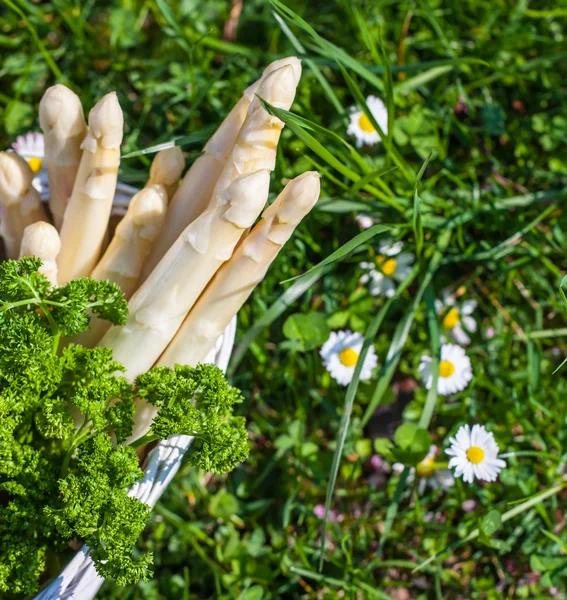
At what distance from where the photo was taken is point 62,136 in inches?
62.6

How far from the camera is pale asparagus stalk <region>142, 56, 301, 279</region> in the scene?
159 cm

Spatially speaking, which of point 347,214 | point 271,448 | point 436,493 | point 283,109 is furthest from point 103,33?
point 436,493

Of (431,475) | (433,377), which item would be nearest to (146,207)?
(433,377)

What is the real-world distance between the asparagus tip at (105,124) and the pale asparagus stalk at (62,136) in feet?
0.28

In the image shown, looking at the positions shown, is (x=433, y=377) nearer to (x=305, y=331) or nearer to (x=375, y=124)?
(x=305, y=331)

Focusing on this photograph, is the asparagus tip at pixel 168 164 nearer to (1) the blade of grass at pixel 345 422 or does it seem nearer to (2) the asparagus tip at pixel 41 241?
(2) the asparagus tip at pixel 41 241

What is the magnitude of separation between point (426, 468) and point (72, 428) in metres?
1.03

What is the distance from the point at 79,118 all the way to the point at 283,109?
0.50 m

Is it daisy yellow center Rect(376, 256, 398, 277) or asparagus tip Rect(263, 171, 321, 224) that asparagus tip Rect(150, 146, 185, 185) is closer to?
asparagus tip Rect(263, 171, 321, 224)

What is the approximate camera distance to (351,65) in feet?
5.79

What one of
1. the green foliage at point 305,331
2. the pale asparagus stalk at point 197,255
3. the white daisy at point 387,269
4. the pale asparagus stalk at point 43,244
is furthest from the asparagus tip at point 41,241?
the white daisy at point 387,269

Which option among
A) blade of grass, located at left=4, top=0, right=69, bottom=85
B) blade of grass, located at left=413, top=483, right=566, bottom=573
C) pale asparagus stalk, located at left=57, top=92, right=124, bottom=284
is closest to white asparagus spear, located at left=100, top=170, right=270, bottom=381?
pale asparagus stalk, located at left=57, top=92, right=124, bottom=284

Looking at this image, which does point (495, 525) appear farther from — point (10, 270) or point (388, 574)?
point (10, 270)

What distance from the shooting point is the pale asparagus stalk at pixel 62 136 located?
5.07 feet
